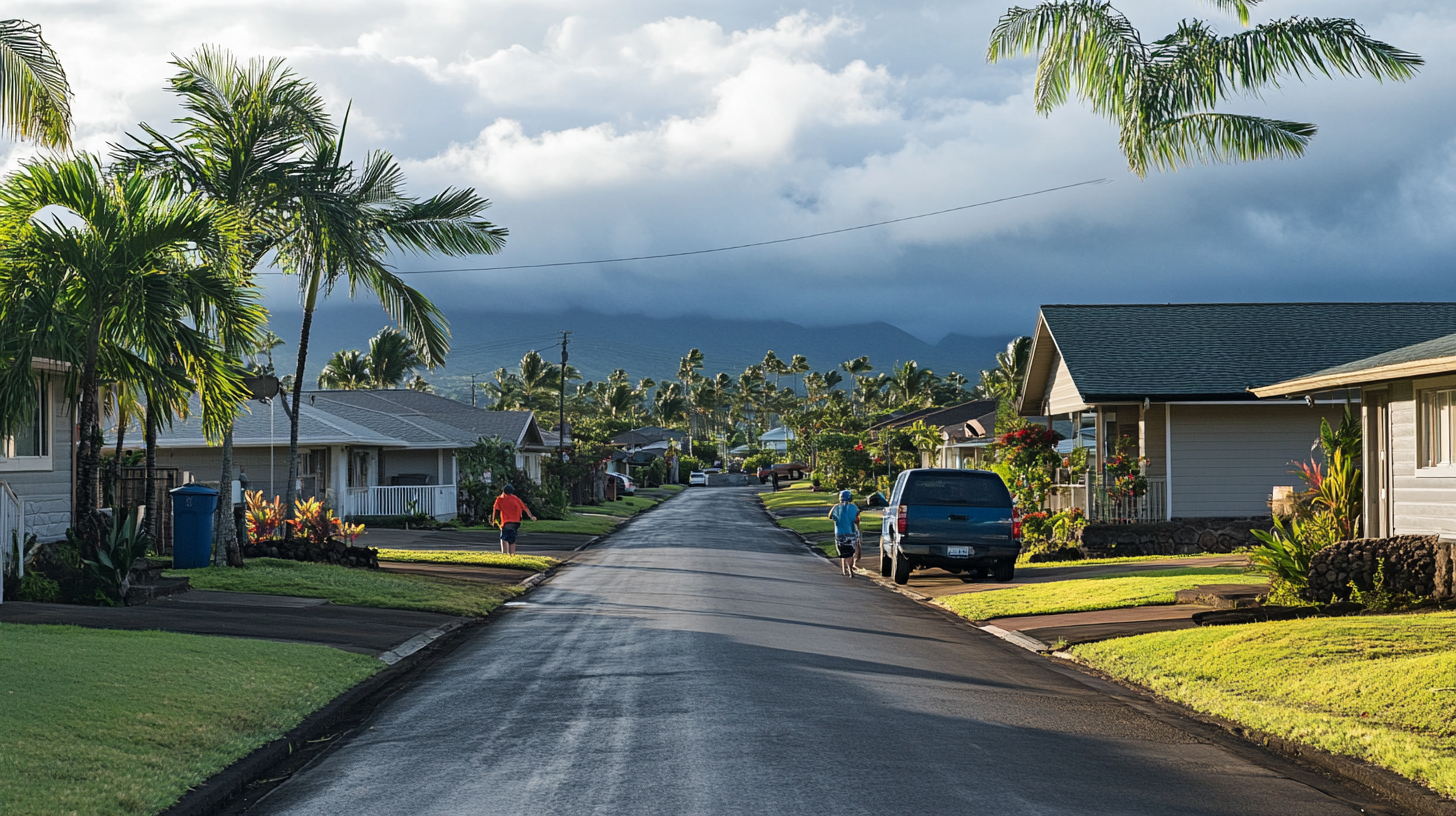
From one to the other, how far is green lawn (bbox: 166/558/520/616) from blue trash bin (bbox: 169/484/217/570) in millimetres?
345

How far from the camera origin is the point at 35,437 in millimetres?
17531

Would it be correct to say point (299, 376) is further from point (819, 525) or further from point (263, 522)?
point (819, 525)

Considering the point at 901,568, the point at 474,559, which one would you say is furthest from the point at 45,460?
the point at 901,568

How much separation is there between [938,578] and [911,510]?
8.06 feet

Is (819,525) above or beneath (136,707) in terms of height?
beneath

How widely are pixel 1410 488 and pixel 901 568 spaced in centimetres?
828

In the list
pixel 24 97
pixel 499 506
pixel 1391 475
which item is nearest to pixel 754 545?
pixel 499 506

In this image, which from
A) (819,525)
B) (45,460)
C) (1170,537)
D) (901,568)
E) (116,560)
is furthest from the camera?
(819,525)

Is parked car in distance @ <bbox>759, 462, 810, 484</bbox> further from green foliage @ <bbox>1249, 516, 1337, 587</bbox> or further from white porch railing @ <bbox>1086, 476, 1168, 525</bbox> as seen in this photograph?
green foliage @ <bbox>1249, 516, 1337, 587</bbox>

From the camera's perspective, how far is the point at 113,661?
9539 mm

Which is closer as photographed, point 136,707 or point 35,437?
point 136,707

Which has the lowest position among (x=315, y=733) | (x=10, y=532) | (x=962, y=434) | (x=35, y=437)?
(x=315, y=733)

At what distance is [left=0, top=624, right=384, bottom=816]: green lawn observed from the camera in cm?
637

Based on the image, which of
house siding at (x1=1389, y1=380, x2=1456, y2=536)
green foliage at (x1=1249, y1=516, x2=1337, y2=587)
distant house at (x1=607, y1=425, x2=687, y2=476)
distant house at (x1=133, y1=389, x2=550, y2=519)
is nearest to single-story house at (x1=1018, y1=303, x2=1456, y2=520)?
house siding at (x1=1389, y1=380, x2=1456, y2=536)
